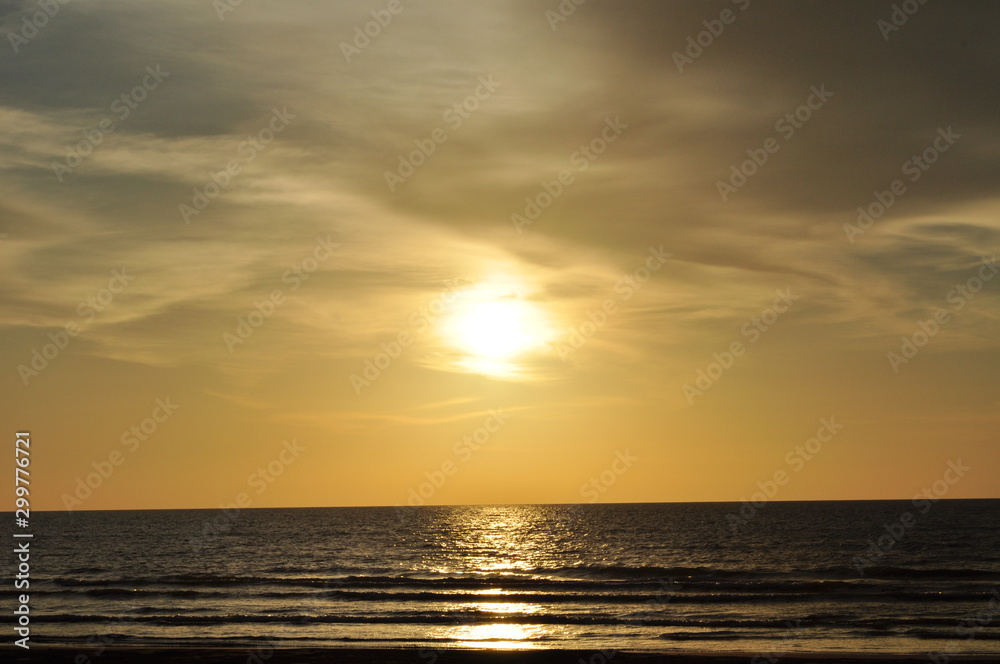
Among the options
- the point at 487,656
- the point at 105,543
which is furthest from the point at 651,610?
the point at 105,543

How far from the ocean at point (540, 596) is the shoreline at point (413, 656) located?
51.5 inches

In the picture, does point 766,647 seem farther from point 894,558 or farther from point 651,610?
point 894,558

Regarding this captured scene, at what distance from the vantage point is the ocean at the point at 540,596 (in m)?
30.0

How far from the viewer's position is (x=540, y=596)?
141 feet

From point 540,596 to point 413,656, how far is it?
719 inches

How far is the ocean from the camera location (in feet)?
98.5

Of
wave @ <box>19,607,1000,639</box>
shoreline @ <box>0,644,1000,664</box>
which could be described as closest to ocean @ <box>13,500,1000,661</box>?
wave @ <box>19,607,1000,639</box>

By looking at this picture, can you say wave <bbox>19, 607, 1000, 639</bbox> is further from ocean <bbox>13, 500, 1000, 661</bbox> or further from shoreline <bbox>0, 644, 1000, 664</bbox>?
shoreline <bbox>0, 644, 1000, 664</bbox>

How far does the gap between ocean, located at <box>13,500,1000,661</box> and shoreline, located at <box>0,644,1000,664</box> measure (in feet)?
4.29

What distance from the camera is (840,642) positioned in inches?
1142

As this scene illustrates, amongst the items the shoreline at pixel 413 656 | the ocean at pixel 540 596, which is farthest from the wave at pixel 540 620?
the shoreline at pixel 413 656

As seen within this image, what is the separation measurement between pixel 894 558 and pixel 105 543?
79758mm

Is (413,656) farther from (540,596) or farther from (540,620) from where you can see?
(540,596)

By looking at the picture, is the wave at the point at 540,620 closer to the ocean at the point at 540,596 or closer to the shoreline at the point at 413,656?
the ocean at the point at 540,596
